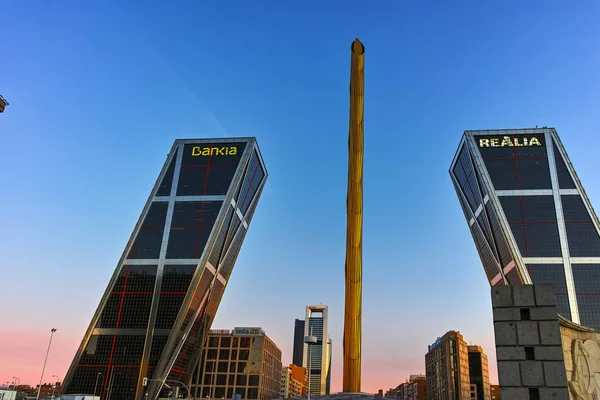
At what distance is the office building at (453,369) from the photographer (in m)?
142

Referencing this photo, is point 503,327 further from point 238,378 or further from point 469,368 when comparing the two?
point 469,368

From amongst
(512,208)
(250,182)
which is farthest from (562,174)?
(250,182)

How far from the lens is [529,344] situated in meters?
20.4

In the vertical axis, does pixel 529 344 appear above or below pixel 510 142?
below

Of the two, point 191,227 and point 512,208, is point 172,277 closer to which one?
point 191,227

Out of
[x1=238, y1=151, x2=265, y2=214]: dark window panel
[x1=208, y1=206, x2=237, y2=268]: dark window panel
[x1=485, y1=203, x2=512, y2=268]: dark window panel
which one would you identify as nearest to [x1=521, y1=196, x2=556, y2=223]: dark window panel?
[x1=485, y1=203, x2=512, y2=268]: dark window panel

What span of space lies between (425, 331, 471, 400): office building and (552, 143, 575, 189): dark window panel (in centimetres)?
6351

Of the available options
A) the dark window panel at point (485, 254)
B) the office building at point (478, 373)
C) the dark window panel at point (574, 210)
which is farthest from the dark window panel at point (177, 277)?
→ the office building at point (478, 373)

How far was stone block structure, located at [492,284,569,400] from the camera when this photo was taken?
19797 mm

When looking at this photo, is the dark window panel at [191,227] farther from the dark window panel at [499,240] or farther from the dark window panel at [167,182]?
the dark window panel at [499,240]

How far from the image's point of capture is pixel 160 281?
97750 millimetres

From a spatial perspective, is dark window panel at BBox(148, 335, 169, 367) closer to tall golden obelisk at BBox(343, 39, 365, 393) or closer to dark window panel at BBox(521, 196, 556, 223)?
tall golden obelisk at BBox(343, 39, 365, 393)

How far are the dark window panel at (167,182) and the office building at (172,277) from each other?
22cm

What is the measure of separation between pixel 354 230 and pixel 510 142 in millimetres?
77580
